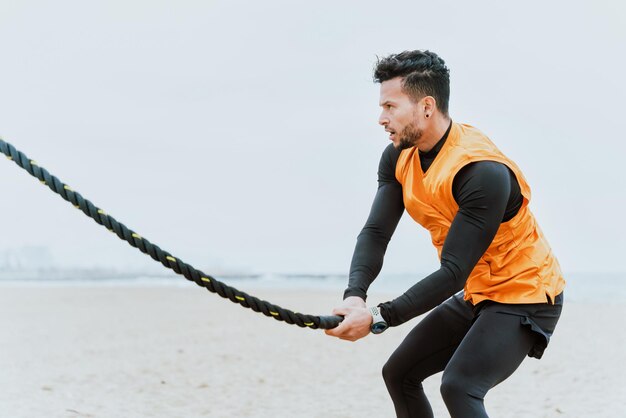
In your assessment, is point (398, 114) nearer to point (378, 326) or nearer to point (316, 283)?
point (378, 326)

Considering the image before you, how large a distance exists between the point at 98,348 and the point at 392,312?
8158 mm

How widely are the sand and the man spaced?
3.84 metres

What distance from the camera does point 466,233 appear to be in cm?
273

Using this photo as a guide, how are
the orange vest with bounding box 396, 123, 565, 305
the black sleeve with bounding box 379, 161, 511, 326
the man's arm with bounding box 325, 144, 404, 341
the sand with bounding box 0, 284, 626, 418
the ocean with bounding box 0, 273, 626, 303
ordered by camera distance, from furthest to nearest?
the ocean with bounding box 0, 273, 626, 303 → the sand with bounding box 0, 284, 626, 418 → the man's arm with bounding box 325, 144, 404, 341 → the orange vest with bounding box 396, 123, 565, 305 → the black sleeve with bounding box 379, 161, 511, 326

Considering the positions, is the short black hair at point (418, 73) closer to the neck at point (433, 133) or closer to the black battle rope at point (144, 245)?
the neck at point (433, 133)

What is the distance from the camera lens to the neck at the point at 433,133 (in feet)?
9.55

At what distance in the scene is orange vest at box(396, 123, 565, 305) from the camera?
2822mm

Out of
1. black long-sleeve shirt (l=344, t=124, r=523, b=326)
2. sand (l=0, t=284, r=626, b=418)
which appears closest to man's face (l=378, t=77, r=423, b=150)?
black long-sleeve shirt (l=344, t=124, r=523, b=326)

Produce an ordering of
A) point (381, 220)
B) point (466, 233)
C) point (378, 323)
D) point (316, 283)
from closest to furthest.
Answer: point (466, 233), point (378, 323), point (381, 220), point (316, 283)

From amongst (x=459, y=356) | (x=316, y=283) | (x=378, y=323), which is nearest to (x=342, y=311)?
(x=378, y=323)

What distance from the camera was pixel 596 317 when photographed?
14.7m

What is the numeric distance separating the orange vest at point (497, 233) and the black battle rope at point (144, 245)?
1.84ft

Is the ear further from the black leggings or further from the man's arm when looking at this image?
the black leggings

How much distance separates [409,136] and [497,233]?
1.62ft
